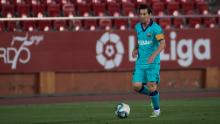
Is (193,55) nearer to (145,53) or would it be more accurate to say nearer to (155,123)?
(145,53)

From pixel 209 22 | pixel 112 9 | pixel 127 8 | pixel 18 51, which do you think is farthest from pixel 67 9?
pixel 209 22

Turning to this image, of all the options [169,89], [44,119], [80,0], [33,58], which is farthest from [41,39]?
[44,119]

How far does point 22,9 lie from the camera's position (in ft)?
75.7

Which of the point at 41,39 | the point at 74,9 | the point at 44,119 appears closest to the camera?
the point at 44,119

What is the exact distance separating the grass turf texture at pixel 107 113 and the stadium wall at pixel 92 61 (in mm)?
3691

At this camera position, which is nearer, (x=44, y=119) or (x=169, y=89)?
(x=44, y=119)

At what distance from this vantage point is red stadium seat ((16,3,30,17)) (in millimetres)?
23016

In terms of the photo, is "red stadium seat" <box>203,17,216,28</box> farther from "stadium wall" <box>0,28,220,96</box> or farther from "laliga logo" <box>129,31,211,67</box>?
"laliga logo" <box>129,31,211,67</box>

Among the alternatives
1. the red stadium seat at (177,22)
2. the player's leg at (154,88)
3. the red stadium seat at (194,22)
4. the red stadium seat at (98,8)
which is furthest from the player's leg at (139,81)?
the red stadium seat at (194,22)

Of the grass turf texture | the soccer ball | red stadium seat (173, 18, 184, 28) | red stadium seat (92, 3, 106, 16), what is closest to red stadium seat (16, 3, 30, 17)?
red stadium seat (92, 3, 106, 16)

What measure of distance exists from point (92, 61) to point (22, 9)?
2.87m

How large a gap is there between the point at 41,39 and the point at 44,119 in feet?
27.7

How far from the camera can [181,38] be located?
23.3 metres

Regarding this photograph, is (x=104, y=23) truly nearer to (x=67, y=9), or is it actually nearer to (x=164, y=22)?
(x=67, y=9)
